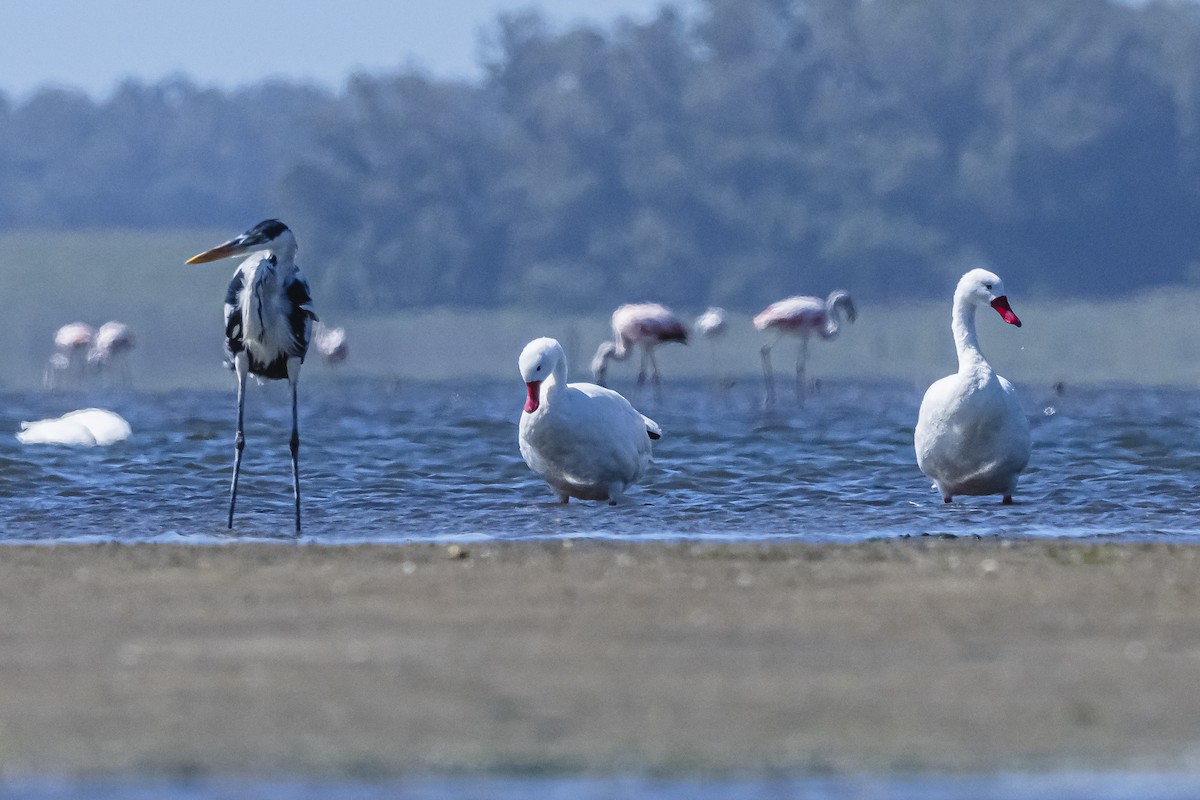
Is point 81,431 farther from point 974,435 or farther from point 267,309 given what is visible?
point 974,435

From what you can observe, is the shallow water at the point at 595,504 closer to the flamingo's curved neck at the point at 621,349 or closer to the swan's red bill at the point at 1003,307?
the swan's red bill at the point at 1003,307

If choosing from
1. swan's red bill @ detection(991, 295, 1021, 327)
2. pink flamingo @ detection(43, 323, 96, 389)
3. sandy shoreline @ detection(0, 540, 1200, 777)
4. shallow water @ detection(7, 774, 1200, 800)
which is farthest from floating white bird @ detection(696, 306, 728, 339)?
shallow water @ detection(7, 774, 1200, 800)

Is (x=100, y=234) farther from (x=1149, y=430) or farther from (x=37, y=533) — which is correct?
(x=37, y=533)

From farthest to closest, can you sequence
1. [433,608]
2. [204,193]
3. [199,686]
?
[204,193]
[433,608]
[199,686]

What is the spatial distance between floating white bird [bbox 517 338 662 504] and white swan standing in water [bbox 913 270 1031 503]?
5.55ft

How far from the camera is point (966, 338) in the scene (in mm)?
14328

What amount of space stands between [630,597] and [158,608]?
1.61 m

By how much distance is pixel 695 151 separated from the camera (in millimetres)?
72500

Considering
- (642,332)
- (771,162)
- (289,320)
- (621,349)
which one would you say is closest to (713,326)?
(621,349)

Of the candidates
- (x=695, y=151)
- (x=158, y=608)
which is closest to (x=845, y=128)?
(x=695, y=151)

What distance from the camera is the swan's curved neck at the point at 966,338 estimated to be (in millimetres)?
13633

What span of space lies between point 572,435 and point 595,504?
63 cm

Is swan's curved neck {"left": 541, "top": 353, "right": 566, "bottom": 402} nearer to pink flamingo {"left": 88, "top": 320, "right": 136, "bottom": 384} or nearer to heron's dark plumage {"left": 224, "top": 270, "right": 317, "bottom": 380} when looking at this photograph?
heron's dark plumage {"left": 224, "top": 270, "right": 317, "bottom": 380}

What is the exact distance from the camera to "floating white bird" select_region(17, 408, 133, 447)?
1784cm
